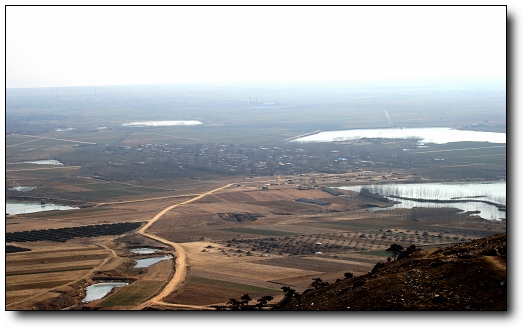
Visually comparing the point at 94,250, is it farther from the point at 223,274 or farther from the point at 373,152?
the point at 373,152

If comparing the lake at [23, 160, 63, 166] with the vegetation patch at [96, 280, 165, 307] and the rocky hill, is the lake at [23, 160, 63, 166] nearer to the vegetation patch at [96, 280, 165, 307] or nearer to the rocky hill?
the vegetation patch at [96, 280, 165, 307]

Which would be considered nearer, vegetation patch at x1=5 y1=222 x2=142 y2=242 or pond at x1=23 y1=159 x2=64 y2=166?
vegetation patch at x1=5 y1=222 x2=142 y2=242

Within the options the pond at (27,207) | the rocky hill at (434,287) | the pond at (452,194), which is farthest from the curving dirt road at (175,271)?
the pond at (452,194)

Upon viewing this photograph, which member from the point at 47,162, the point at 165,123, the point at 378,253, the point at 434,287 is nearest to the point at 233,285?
the point at 378,253

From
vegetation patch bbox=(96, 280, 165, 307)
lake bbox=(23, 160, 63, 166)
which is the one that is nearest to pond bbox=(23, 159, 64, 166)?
lake bbox=(23, 160, 63, 166)

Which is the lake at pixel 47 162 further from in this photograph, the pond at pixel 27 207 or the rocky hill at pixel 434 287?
the rocky hill at pixel 434 287

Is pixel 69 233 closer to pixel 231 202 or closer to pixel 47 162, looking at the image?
pixel 231 202
